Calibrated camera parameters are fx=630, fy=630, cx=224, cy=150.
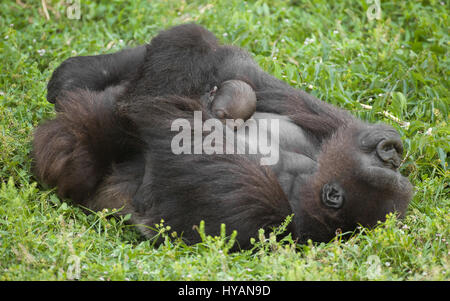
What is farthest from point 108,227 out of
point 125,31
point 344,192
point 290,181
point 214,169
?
point 125,31

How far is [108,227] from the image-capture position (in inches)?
139

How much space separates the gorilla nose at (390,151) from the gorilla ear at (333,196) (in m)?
0.27

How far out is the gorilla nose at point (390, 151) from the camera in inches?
129

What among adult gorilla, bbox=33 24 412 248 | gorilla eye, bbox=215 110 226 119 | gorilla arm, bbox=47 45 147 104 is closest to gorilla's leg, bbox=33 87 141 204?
adult gorilla, bbox=33 24 412 248

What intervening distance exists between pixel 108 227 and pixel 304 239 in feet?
3.58

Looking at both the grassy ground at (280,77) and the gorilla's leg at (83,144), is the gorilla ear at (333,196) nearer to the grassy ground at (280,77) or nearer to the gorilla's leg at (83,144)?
the grassy ground at (280,77)

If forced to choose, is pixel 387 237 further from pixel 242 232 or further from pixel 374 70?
pixel 374 70

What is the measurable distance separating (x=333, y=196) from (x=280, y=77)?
172 cm

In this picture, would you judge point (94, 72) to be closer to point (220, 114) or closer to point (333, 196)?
point (220, 114)

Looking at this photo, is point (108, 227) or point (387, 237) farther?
point (108, 227)

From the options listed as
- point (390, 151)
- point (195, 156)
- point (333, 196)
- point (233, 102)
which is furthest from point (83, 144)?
point (390, 151)

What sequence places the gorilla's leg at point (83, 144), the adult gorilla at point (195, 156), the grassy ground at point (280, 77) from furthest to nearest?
1. the gorilla's leg at point (83, 144)
2. the adult gorilla at point (195, 156)
3. the grassy ground at point (280, 77)

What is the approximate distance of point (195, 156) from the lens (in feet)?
10.9

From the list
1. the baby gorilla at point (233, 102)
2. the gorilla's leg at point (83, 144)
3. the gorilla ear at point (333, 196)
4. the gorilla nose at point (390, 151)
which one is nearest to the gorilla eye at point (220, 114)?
the baby gorilla at point (233, 102)
